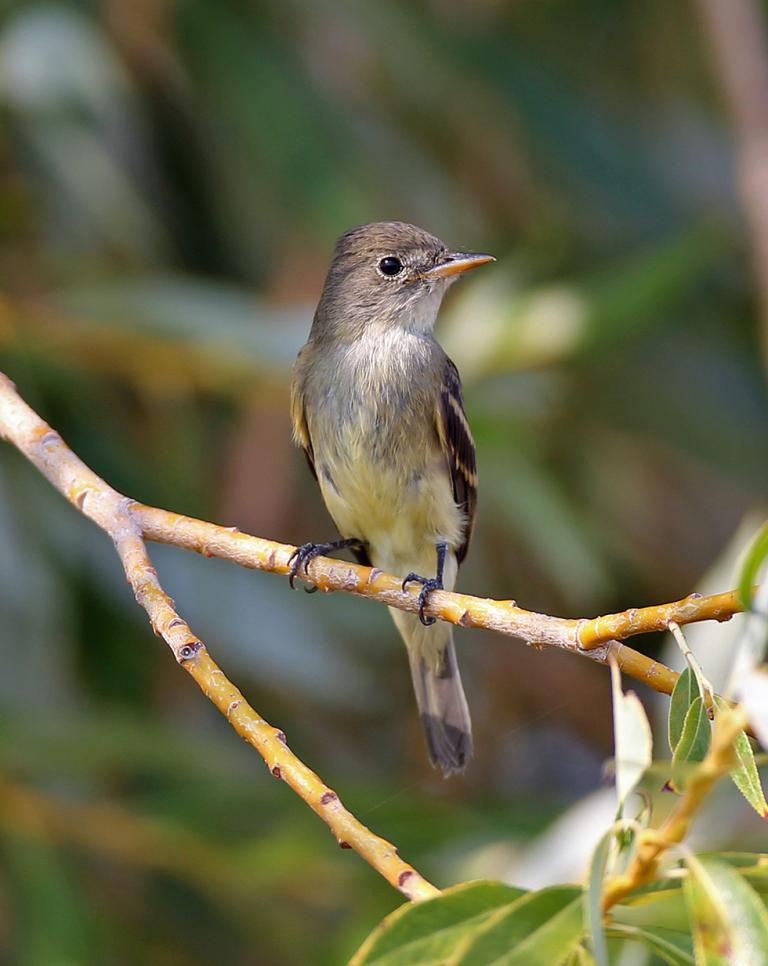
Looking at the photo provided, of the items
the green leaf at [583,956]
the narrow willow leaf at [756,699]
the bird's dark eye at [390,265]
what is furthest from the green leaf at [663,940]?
the bird's dark eye at [390,265]

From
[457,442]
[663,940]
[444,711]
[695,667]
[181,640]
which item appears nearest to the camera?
[663,940]

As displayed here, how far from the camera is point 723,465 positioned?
510 cm

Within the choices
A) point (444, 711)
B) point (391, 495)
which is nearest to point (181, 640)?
point (391, 495)

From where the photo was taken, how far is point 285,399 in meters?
4.33

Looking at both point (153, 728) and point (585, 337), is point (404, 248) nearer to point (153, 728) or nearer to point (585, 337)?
point (585, 337)

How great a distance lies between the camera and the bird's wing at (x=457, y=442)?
3627mm

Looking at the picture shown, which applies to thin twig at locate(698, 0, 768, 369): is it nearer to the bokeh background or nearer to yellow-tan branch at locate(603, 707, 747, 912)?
the bokeh background

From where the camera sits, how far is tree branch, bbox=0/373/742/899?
5.18ft

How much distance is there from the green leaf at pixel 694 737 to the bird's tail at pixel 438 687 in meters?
1.95

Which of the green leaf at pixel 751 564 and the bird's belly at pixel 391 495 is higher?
the bird's belly at pixel 391 495

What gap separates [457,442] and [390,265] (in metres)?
0.54

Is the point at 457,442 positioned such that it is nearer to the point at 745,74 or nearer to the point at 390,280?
the point at 390,280

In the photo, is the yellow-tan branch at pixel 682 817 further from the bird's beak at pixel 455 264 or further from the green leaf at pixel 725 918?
the bird's beak at pixel 455 264

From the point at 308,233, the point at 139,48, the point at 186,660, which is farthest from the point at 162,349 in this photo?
the point at 186,660
